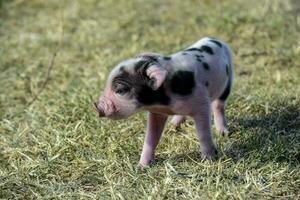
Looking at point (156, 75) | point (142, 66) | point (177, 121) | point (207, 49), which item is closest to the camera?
point (156, 75)

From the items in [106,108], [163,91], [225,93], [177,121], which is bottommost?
[177,121]

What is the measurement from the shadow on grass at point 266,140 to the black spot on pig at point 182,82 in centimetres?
57

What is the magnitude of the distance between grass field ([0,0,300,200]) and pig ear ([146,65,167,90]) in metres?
0.62

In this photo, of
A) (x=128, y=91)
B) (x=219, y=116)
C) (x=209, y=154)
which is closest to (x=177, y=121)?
(x=219, y=116)

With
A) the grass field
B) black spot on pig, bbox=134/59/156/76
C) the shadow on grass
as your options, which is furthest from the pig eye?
the shadow on grass

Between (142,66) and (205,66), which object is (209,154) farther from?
(142,66)

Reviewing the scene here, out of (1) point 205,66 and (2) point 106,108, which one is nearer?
(2) point 106,108

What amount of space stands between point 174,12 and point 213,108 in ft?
12.2

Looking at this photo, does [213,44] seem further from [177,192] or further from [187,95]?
[177,192]

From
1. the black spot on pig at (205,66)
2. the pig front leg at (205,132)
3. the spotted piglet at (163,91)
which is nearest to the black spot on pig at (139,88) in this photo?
the spotted piglet at (163,91)

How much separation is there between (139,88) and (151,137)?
0.51m

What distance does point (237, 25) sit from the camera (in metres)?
7.84

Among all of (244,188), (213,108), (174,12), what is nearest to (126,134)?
(213,108)

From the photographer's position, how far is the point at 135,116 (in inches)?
215
